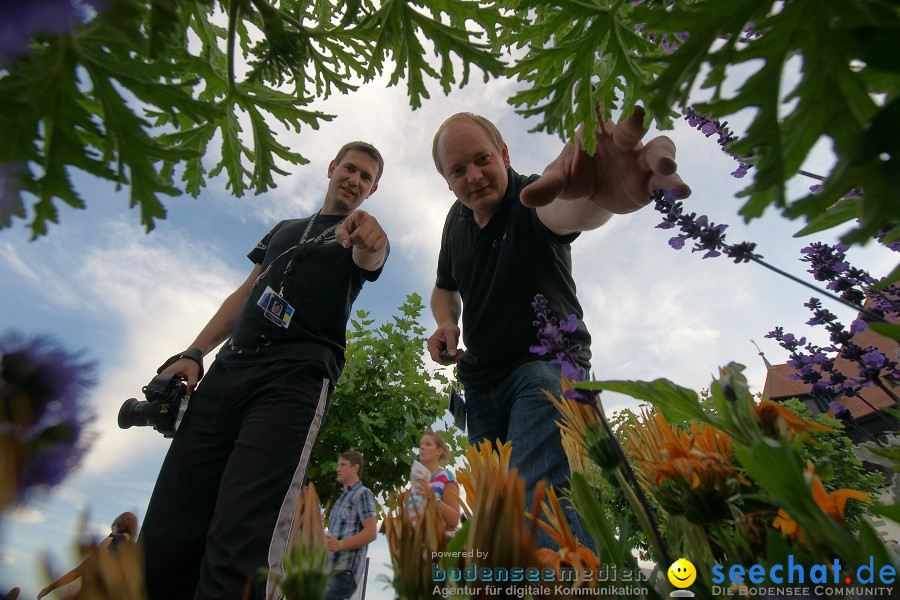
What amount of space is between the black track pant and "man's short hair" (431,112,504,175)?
1.19m

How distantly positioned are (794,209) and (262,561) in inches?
72.0

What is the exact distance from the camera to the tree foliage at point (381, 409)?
7.98 m

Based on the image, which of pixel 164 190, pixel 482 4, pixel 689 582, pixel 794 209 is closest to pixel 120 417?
pixel 164 190

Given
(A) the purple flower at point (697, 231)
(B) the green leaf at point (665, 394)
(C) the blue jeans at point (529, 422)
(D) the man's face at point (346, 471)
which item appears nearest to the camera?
(B) the green leaf at point (665, 394)

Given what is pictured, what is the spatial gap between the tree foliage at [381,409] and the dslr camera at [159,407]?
570 cm

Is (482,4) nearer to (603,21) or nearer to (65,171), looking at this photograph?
(603,21)

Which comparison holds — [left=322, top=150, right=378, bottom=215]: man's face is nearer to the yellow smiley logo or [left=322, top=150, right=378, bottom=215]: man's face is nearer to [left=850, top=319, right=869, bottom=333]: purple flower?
[left=850, top=319, right=869, bottom=333]: purple flower

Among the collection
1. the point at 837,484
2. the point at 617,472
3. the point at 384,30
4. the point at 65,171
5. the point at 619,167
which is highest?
the point at 837,484

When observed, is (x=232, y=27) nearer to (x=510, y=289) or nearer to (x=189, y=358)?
(x=510, y=289)

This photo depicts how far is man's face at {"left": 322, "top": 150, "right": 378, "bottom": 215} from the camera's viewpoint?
9.09 feet

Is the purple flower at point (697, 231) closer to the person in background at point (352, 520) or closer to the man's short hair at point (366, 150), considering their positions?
the man's short hair at point (366, 150)

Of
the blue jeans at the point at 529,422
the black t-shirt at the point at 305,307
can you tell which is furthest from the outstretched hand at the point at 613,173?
the black t-shirt at the point at 305,307

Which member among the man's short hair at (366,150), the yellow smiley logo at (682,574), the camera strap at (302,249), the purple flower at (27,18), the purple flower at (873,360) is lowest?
the yellow smiley logo at (682,574)

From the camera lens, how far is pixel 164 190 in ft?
2.87
